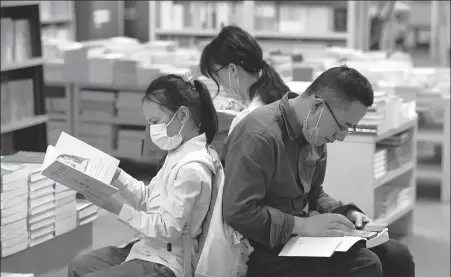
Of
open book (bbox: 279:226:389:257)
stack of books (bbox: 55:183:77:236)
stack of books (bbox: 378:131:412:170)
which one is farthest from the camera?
stack of books (bbox: 378:131:412:170)

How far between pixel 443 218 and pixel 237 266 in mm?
3348

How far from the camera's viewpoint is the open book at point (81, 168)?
9.04ft

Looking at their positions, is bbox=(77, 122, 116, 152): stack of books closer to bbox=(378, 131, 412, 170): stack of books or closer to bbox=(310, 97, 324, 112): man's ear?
bbox=(378, 131, 412, 170): stack of books

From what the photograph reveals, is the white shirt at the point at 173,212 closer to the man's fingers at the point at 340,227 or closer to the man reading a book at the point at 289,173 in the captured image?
the man reading a book at the point at 289,173

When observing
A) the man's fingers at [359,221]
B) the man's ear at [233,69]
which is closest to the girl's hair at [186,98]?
the man's fingers at [359,221]

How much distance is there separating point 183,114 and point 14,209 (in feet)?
4.45

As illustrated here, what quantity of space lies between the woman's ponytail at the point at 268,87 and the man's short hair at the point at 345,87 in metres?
1.03

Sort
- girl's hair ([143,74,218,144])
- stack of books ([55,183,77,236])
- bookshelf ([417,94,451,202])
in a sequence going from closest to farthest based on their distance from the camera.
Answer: girl's hair ([143,74,218,144])
stack of books ([55,183,77,236])
bookshelf ([417,94,451,202])

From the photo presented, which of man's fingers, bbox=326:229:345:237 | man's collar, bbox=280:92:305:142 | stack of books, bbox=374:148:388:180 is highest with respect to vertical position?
man's collar, bbox=280:92:305:142

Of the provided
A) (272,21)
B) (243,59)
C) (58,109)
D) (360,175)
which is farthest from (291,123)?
(272,21)

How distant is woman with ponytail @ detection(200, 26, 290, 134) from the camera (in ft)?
12.8

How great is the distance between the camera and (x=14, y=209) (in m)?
4.01

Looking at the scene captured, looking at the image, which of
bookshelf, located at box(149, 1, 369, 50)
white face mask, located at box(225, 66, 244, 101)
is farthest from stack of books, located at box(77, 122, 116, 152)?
white face mask, located at box(225, 66, 244, 101)

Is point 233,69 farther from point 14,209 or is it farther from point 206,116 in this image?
point 14,209
